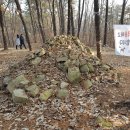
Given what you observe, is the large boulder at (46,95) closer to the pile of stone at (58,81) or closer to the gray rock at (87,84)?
the pile of stone at (58,81)

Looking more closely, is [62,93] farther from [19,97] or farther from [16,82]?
[16,82]

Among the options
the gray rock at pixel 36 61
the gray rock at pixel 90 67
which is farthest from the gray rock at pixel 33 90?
the gray rock at pixel 90 67

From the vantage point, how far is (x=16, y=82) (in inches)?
377

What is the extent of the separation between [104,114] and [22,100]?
2.35 metres

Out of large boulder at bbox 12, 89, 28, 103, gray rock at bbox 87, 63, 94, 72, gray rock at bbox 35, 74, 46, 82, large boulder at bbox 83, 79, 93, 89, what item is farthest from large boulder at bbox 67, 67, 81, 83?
large boulder at bbox 12, 89, 28, 103

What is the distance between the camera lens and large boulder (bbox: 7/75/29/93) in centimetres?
945

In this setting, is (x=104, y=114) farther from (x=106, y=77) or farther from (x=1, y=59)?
(x=1, y=59)

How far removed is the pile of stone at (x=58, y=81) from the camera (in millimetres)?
8477

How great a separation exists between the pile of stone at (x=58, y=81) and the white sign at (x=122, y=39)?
1796mm

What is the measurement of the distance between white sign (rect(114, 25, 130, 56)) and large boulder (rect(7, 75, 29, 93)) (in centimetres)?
313

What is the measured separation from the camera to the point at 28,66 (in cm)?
1067

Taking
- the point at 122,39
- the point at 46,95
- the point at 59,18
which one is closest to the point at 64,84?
the point at 46,95

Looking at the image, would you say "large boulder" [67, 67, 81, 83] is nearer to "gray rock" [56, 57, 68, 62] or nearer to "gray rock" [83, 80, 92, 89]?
"gray rock" [83, 80, 92, 89]

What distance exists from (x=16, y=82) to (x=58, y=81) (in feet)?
4.27
